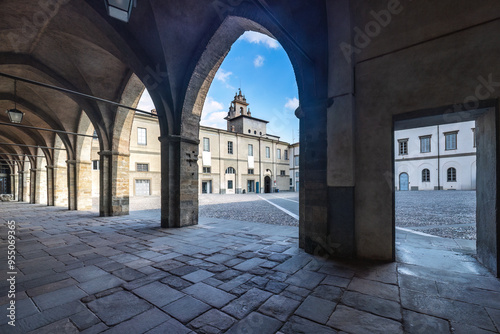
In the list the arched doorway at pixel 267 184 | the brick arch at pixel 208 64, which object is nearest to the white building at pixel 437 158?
the arched doorway at pixel 267 184

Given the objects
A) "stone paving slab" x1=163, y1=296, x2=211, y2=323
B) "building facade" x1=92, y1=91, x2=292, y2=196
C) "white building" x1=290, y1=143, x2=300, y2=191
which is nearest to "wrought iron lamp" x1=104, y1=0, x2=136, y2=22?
"stone paving slab" x1=163, y1=296, x2=211, y2=323

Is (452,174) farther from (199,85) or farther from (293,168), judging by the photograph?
(199,85)

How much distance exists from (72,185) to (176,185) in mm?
8893

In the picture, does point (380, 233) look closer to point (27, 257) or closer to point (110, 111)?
point (27, 257)

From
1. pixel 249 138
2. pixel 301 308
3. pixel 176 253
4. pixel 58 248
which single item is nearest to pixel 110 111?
pixel 58 248

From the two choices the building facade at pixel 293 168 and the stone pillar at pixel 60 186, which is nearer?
the stone pillar at pixel 60 186

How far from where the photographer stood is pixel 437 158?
26.2 meters

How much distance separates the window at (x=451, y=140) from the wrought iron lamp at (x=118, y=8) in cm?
3332

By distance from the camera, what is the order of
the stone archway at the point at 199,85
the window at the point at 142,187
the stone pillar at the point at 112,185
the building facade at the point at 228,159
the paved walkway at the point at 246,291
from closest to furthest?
the paved walkway at the point at 246,291, the stone archway at the point at 199,85, the stone pillar at the point at 112,185, the window at the point at 142,187, the building facade at the point at 228,159

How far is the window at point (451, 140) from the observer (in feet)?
82.7

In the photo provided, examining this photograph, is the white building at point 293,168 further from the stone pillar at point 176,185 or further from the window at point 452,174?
the stone pillar at point 176,185

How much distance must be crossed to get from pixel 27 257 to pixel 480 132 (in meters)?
7.88

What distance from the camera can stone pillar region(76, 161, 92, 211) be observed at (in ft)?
37.5

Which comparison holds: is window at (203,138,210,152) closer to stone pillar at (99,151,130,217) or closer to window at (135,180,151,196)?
window at (135,180,151,196)
